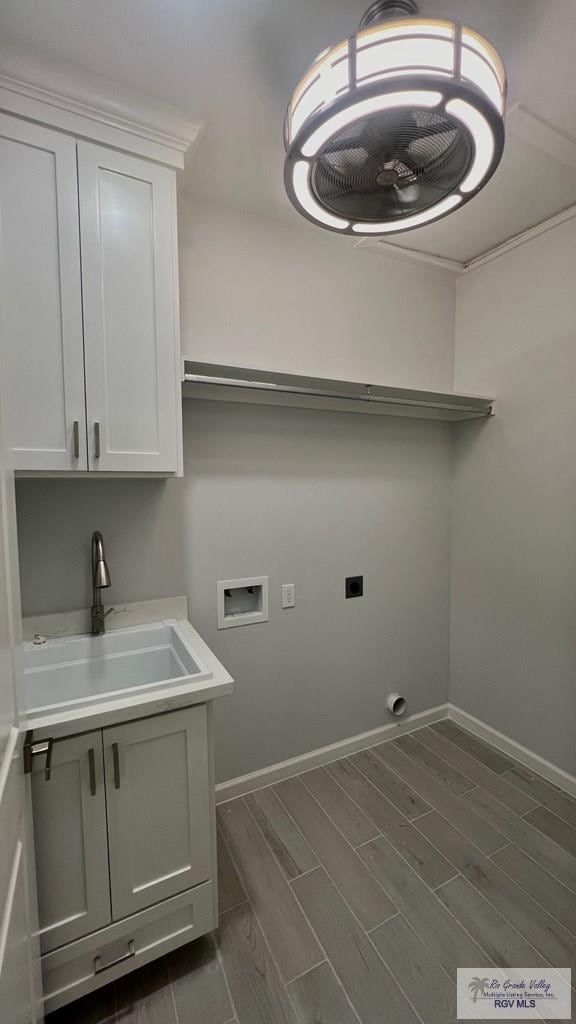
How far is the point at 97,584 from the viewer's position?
1461 mm

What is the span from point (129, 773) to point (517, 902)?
4.83 feet

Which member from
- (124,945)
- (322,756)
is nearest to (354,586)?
(322,756)

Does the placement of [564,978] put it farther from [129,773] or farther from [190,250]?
[190,250]

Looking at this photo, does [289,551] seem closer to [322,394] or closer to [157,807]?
[322,394]

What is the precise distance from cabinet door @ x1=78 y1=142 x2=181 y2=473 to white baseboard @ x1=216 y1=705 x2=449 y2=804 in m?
1.58

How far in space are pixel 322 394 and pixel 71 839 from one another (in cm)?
174

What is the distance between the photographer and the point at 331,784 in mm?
2057

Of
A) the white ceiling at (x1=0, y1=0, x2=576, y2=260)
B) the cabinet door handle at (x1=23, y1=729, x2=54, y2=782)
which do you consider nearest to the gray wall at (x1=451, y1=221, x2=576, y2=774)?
the white ceiling at (x1=0, y1=0, x2=576, y2=260)

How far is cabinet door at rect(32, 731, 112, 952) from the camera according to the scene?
107cm

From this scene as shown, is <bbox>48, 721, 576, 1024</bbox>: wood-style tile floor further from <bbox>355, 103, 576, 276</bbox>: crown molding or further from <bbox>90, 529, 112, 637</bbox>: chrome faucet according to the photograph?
<bbox>355, 103, 576, 276</bbox>: crown molding

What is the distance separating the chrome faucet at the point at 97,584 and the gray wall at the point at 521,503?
199cm

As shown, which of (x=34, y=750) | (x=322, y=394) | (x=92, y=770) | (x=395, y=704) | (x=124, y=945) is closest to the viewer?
(x=34, y=750)

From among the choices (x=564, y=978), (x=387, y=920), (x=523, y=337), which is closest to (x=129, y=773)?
(x=387, y=920)

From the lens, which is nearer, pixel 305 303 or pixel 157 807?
pixel 157 807
